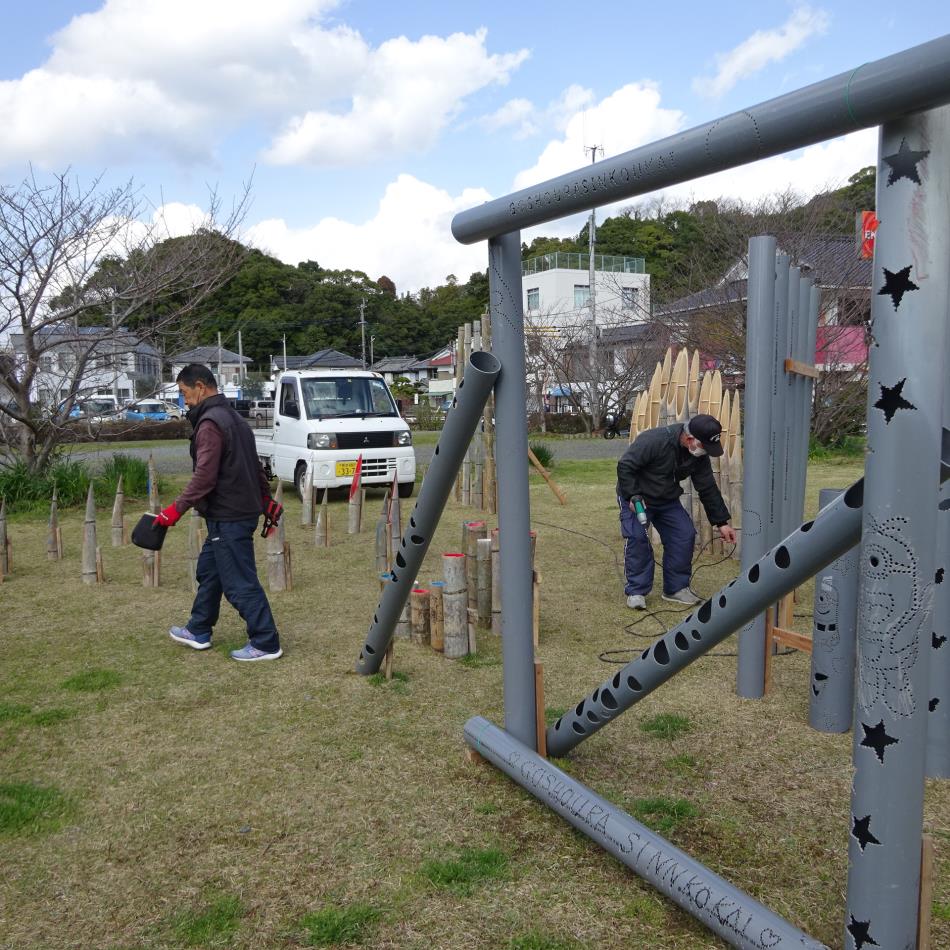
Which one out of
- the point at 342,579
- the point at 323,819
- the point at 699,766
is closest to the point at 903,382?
the point at 699,766

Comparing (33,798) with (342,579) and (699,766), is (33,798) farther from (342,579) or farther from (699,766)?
(342,579)

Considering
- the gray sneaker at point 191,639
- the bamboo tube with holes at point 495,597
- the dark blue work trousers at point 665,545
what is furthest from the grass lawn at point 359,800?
the dark blue work trousers at point 665,545

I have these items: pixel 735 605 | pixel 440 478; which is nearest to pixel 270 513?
pixel 440 478

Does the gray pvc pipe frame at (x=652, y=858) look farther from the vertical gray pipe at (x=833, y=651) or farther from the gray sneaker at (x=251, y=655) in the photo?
the gray sneaker at (x=251, y=655)

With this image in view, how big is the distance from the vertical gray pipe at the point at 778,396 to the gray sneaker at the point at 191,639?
327 centimetres

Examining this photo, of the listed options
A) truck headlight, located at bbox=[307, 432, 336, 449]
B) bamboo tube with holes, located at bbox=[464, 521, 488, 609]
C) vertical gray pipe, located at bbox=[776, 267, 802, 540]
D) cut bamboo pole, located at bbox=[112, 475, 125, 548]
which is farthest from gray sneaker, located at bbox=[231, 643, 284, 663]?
truck headlight, located at bbox=[307, 432, 336, 449]

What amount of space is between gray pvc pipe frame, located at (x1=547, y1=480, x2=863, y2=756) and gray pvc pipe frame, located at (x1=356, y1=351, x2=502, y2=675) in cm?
91

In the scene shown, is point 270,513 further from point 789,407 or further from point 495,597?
point 789,407

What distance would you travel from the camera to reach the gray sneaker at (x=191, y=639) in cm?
502

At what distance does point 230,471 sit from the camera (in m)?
4.65

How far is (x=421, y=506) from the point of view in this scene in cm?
331

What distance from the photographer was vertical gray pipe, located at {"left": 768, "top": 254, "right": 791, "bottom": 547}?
4234 millimetres

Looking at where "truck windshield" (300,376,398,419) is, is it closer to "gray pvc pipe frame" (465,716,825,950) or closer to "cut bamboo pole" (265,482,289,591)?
"cut bamboo pole" (265,482,289,591)

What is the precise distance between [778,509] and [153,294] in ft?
29.9
